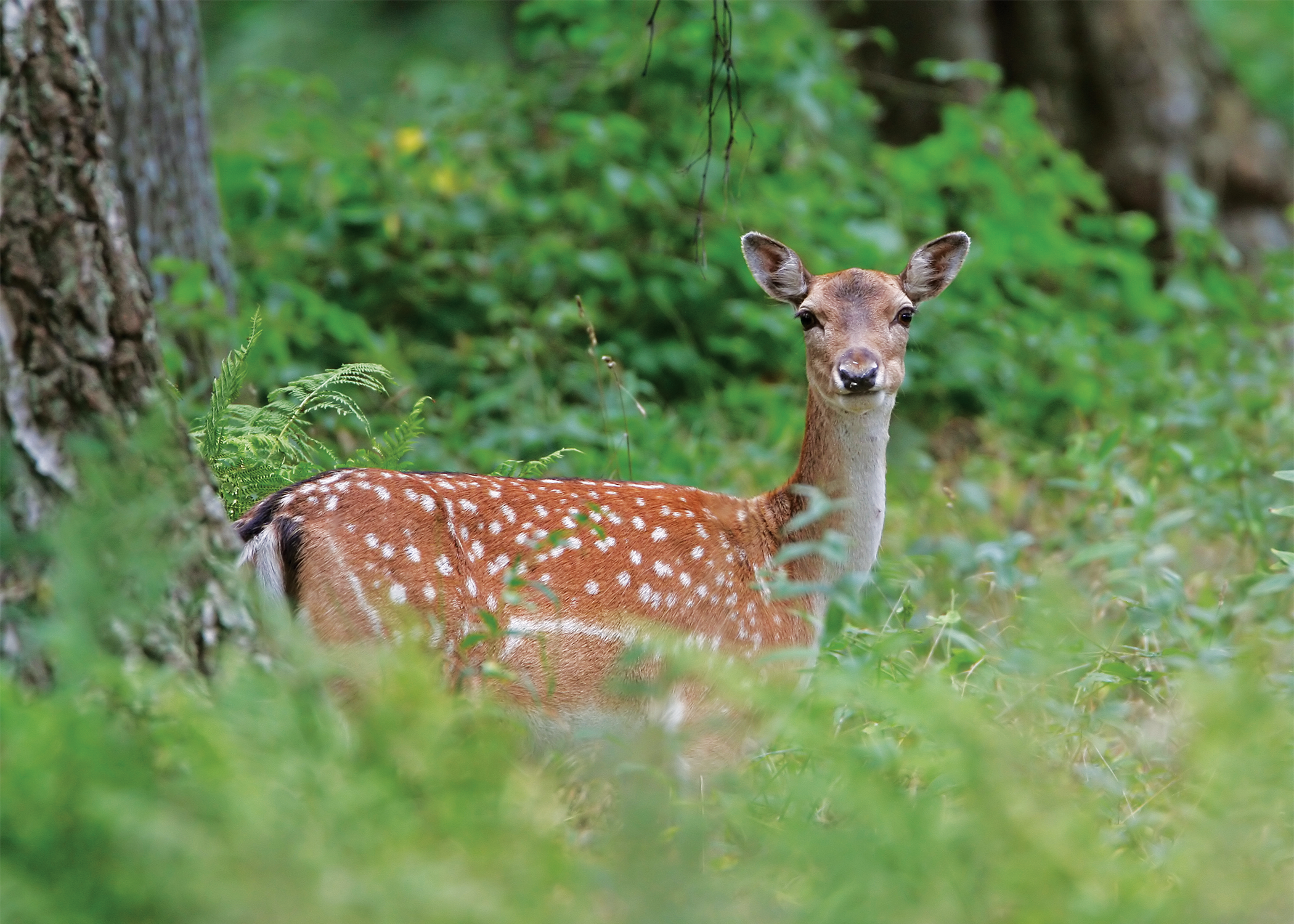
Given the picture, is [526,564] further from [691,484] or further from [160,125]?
[160,125]

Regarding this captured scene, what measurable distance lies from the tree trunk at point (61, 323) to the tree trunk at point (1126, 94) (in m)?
7.73

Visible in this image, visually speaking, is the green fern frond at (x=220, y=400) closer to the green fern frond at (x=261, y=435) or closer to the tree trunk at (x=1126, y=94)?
the green fern frond at (x=261, y=435)

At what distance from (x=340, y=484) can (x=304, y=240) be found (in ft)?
12.8

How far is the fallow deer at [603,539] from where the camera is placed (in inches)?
146

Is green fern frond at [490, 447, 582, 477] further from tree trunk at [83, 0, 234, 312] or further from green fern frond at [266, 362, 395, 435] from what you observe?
tree trunk at [83, 0, 234, 312]

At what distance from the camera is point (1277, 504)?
5.68 metres

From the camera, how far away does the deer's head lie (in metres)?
4.54

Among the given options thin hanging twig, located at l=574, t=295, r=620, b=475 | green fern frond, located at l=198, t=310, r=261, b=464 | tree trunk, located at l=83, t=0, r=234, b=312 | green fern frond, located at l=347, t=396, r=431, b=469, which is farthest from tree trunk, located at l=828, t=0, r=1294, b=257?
green fern frond, located at l=198, t=310, r=261, b=464

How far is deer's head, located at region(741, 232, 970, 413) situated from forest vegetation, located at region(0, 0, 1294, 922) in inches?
26.0

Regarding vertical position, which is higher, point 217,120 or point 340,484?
point 217,120

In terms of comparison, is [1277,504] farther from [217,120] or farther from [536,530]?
[217,120]

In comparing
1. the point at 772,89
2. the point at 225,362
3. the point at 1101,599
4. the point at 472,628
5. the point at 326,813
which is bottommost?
the point at 1101,599

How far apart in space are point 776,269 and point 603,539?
4.51 feet

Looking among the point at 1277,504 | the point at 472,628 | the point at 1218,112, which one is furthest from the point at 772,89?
the point at 472,628
